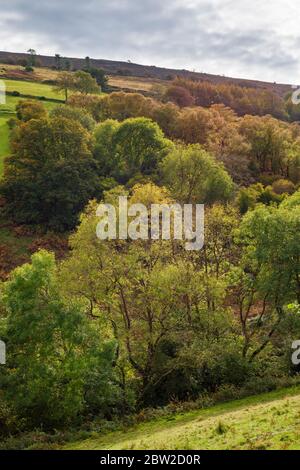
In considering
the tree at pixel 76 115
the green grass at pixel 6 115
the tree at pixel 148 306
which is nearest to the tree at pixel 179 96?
the green grass at pixel 6 115

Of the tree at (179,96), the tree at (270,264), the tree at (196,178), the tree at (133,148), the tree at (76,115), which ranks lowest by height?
the tree at (270,264)

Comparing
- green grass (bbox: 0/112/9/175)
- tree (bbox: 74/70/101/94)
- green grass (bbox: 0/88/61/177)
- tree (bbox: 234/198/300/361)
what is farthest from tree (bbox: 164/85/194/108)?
tree (bbox: 234/198/300/361)

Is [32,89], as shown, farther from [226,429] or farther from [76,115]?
[226,429]

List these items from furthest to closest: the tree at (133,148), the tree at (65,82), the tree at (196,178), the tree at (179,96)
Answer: the tree at (179,96), the tree at (65,82), the tree at (133,148), the tree at (196,178)

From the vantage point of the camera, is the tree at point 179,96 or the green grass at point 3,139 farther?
the tree at point 179,96

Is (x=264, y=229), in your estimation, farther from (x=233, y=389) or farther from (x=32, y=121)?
(x=32, y=121)

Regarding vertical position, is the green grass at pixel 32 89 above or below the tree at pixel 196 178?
above

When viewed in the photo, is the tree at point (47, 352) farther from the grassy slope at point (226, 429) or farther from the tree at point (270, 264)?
the tree at point (270, 264)
